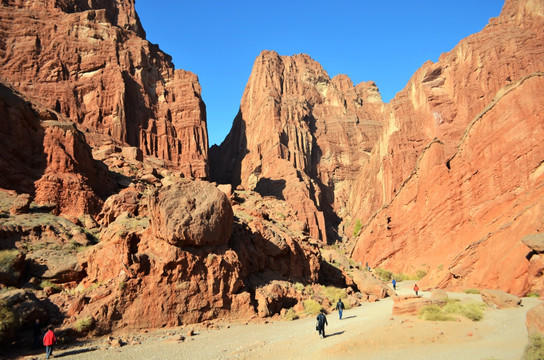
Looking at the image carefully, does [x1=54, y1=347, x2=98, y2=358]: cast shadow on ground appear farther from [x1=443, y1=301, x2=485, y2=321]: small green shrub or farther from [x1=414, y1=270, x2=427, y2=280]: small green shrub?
[x1=414, y1=270, x2=427, y2=280]: small green shrub

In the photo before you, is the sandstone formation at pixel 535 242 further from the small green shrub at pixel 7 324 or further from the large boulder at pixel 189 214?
the small green shrub at pixel 7 324

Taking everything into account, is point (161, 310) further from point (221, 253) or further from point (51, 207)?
point (51, 207)

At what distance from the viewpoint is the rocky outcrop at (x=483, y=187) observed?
2175 cm

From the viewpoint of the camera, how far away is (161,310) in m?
16.3

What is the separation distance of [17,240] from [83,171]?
506 inches

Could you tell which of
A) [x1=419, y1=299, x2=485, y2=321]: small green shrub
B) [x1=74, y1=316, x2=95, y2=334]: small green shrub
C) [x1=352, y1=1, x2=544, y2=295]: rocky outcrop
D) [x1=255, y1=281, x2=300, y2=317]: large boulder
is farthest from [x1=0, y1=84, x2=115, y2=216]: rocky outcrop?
[x1=352, y1=1, x2=544, y2=295]: rocky outcrop

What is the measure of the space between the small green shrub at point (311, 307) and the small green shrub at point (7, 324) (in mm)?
13420

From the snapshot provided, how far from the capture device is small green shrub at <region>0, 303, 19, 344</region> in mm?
12156

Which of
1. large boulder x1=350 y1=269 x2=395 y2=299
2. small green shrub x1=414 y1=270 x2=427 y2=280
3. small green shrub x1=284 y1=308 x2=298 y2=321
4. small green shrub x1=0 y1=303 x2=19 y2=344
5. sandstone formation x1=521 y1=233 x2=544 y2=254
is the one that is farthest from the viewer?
small green shrub x1=414 y1=270 x2=427 y2=280

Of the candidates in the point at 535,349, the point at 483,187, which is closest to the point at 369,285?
the point at 483,187

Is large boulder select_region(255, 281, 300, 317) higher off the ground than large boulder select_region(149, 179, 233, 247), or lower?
lower

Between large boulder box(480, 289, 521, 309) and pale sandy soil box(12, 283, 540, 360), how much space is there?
41 cm

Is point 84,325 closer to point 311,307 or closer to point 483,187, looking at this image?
point 311,307

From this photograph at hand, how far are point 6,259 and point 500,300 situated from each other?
20.8m
